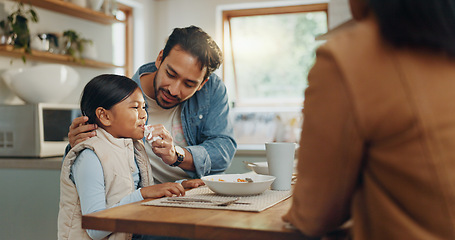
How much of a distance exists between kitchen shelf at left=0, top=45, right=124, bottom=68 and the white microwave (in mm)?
559

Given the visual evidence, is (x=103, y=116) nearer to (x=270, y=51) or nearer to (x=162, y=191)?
(x=162, y=191)

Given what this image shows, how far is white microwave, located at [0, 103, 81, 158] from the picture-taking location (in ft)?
8.45

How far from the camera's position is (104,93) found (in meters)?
1.50

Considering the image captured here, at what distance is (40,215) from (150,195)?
4.57 feet

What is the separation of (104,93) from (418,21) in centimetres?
107

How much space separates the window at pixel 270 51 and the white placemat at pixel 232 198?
3.79 metres

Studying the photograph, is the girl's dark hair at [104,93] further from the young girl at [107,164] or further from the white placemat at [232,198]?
the white placemat at [232,198]

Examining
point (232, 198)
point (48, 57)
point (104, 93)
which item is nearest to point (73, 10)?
point (48, 57)

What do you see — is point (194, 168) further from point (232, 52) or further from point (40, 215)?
point (232, 52)

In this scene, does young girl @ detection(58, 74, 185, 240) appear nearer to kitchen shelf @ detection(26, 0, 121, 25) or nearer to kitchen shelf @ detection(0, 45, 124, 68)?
kitchen shelf @ detection(0, 45, 124, 68)

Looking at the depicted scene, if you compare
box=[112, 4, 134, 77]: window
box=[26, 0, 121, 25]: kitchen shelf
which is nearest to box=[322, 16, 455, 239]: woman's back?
box=[26, 0, 121, 25]: kitchen shelf

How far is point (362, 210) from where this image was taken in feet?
2.60

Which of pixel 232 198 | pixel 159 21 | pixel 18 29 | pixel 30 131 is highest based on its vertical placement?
pixel 159 21

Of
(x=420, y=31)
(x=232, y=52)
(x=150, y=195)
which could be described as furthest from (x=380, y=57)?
(x=232, y=52)
